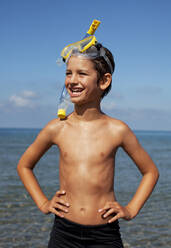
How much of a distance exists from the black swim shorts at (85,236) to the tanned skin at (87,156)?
0.16ft

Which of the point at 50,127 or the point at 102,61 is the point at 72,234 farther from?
the point at 102,61

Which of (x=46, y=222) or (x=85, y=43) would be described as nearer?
(x=85, y=43)

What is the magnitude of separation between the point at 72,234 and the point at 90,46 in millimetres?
1603

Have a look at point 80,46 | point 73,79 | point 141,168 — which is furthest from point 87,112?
point 141,168

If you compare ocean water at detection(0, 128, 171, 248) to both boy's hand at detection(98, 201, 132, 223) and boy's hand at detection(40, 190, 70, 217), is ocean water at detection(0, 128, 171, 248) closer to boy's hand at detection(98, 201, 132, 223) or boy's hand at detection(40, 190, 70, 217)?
boy's hand at detection(40, 190, 70, 217)

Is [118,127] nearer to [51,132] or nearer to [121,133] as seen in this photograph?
[121,133]

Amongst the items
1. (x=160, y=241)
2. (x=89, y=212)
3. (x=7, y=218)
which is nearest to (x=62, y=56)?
(x=89, y=212)

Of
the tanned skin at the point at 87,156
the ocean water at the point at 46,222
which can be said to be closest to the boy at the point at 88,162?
the tanned skin at the point at 87,156

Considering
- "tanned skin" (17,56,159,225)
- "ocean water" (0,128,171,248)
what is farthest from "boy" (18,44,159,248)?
"ocean water" (0,128,171,248)

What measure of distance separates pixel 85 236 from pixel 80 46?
1.61m

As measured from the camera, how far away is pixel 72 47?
2971mm

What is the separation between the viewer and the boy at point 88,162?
2.74 m

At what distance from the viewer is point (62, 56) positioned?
9.95 ft

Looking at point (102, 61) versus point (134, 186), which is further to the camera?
point (134, 186)
